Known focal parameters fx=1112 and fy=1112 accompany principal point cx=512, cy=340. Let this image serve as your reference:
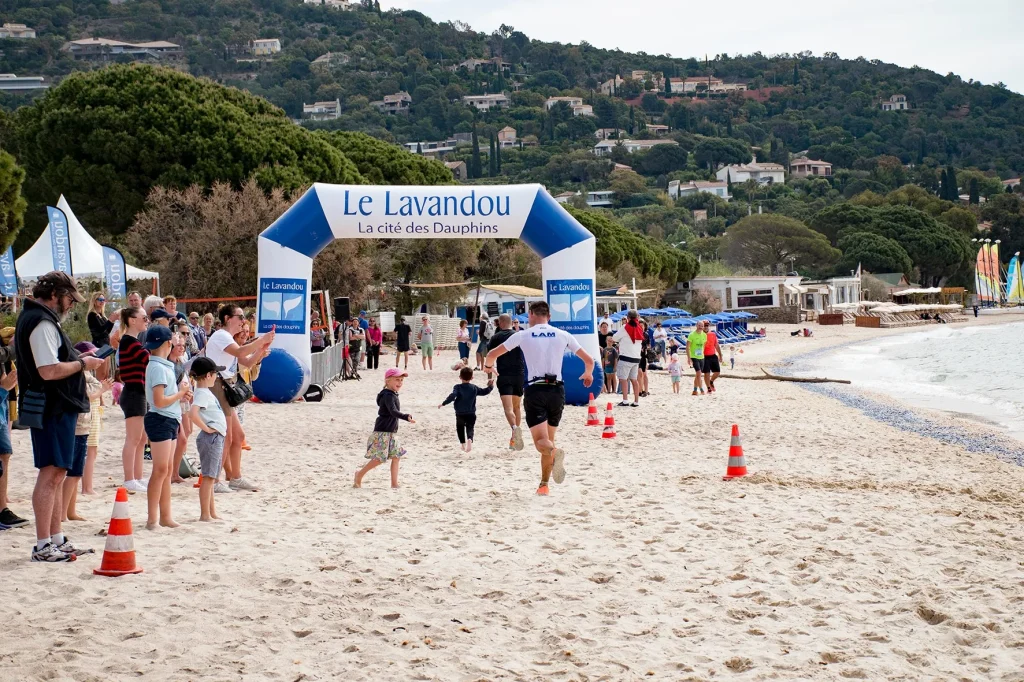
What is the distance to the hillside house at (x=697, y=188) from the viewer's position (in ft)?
580

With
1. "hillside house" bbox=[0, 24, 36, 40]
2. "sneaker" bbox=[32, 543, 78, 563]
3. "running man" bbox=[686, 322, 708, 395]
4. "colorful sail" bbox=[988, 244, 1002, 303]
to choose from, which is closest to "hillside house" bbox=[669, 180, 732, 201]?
"colorful sail" bbox=[988, 244, 1002, 303]

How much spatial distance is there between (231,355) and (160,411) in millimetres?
1767

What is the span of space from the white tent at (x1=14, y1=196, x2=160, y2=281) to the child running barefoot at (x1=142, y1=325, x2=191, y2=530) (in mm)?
13139

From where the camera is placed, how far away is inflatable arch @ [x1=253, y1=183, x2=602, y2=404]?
17406 mm

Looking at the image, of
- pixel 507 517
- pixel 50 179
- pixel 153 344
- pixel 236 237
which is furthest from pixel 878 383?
pixel 50 179

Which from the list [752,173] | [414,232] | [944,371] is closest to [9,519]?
[414,232]

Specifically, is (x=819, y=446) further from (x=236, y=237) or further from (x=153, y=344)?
(x=236, y=237)

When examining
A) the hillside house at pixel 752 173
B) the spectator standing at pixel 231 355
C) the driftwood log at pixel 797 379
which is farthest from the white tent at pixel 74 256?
the hillside house at pixel 752 173

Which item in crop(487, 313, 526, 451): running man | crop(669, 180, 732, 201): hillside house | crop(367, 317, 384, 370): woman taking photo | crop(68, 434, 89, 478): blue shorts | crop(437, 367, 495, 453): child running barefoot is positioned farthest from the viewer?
crop(669, 180, 732, 201): hillside house

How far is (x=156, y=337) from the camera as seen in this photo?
680cm

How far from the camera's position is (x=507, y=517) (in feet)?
25.3

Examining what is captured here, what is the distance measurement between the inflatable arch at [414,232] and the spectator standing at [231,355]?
8312 millimetres

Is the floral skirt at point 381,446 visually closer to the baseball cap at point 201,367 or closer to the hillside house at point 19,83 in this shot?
the baseball cap at point 201,367

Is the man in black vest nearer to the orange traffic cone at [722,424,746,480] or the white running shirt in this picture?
the white running shirt
